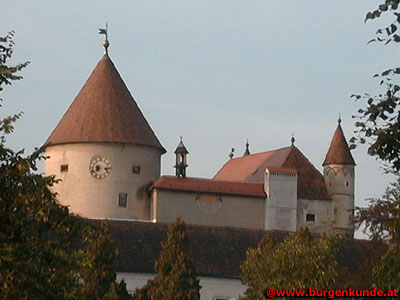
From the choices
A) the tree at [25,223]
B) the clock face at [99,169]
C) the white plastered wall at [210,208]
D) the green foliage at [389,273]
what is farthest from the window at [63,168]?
the green foliage at [389,273]

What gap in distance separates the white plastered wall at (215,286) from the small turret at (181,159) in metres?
14.2

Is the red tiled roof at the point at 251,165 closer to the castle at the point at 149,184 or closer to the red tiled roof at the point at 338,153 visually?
the castle at the point at 149,184

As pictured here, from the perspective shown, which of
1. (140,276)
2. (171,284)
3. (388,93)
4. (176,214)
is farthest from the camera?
(176,214)

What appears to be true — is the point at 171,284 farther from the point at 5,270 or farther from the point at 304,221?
the point at 5,270

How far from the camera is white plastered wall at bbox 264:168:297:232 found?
269 ft

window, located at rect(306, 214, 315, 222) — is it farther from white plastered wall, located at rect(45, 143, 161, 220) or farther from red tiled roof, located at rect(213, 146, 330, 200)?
white plastered wall, located at rect(45, 143, 161, 220)

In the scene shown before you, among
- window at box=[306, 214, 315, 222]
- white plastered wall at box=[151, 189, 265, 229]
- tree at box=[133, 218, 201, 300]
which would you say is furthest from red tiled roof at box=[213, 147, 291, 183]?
tree at box=[133, 218, 201, 300]

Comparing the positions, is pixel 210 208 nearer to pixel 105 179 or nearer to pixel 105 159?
pixel 105 179

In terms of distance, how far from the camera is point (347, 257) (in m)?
75.6

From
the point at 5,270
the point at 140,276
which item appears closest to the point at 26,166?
the point at 5,270

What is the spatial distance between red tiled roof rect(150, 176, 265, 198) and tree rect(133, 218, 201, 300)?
23267 mm

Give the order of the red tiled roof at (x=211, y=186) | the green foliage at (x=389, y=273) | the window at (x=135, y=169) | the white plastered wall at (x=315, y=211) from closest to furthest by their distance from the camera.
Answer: the green foliage at (x=389, y=273) → the red tiled roof at (x=211, y=186) → the window at (x=135, y=169) → the white plastered wall at (x=315, y=211)

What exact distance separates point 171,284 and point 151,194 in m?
27.8

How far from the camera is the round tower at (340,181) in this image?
84.1m
